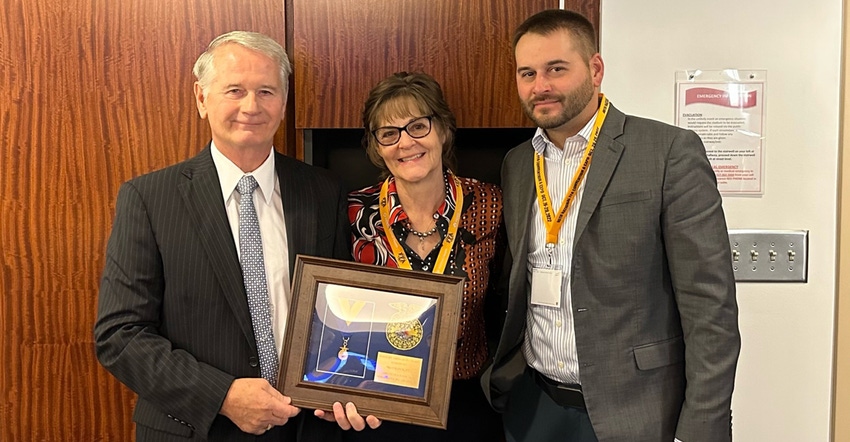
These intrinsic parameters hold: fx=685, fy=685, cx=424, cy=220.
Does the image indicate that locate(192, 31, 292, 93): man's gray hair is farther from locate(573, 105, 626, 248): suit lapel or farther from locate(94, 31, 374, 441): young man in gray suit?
locate(573, 105, 626, 248): suit lapel

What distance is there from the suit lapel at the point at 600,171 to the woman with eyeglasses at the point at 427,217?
0.36m

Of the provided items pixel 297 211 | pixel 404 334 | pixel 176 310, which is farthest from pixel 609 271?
pixel 176 310

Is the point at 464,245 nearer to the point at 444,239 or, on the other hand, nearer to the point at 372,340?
the point at 444,239

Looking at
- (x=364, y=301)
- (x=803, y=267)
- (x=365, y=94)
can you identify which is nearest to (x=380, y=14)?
(x=365, y=94)

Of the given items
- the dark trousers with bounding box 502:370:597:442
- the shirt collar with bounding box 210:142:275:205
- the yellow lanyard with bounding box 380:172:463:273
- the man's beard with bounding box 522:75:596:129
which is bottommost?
the dark trousers with bounding box 502:370:597:442

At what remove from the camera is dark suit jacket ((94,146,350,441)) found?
5.32 ft

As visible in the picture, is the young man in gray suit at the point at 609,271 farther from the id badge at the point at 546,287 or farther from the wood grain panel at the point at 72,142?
the wood grain panel at the point at 72,142

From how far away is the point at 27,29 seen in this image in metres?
2.08

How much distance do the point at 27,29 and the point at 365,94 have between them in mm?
1040

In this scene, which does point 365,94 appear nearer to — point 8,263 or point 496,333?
point 496,333

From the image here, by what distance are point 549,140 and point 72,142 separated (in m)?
1.45

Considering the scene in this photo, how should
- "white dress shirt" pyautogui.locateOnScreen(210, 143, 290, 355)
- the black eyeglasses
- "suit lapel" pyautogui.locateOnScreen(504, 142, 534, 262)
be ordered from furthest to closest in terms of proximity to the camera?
the black eyeglasses → "suit lapel" pyautogui.locateOnScreen(504, 142, 534, 262) → "white dress shirt" pyautogui.locateOnScreen(210, 143, 290, 355)

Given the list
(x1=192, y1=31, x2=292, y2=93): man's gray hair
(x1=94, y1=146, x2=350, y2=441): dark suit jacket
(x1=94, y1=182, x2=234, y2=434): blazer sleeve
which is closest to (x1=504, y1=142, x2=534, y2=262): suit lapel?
(x1=94, y1=146, x2=350, y2=441): dark suit jacket

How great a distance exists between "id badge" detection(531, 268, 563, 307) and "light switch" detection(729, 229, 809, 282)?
0.78m
